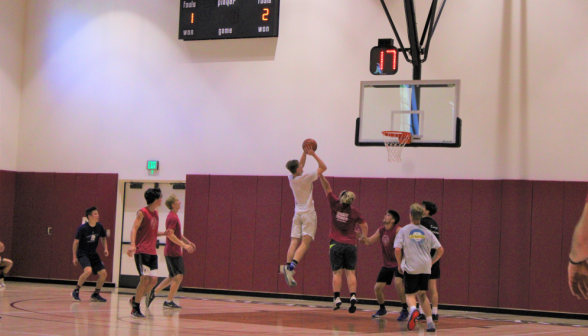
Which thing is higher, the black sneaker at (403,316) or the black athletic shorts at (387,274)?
the black athletic shorts at (387,274)

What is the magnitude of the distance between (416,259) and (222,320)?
9.39 feet

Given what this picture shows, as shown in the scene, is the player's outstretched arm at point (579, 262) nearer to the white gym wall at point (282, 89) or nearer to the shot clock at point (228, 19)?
the white gym wall at point (282, 89)

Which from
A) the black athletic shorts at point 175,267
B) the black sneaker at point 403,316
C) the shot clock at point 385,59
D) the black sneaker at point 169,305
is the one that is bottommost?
the black sneaker at point 169,305

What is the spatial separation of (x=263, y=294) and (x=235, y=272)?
80cm

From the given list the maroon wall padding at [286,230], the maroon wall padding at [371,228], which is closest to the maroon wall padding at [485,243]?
the maroon wall padding at [371,228]

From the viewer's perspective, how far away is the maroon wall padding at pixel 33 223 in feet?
47.8

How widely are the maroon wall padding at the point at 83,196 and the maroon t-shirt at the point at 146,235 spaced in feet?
21.4

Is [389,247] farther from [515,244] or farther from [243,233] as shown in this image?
[243,233]

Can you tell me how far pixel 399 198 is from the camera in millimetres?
12273

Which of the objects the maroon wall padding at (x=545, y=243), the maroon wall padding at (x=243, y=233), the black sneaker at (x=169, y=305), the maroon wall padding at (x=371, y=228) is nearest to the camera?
the black sneaker at (x=169, y=305)

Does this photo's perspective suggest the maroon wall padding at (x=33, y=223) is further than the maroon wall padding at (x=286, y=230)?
Yes

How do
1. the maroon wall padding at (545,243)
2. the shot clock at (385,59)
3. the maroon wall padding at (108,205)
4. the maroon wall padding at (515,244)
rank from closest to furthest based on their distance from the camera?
1. the shot clock at (385,59)
2. the maroon wall padding at (545,243)
3. the maroon wall padding at (515,244)
4. the maroon wall padding at (108,205)

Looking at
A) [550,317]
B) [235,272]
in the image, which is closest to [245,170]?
[235,272]

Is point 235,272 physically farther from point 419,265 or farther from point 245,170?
point 419,265
